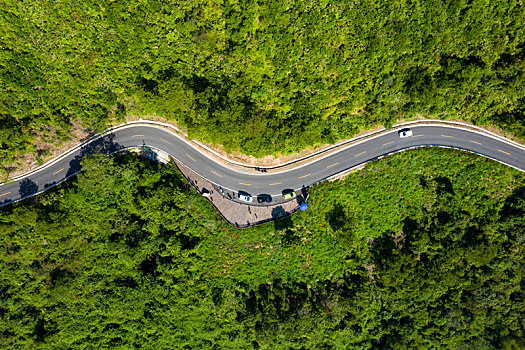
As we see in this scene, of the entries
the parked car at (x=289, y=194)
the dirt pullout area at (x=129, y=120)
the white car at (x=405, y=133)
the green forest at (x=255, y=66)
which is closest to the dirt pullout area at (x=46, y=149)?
the dirt pullout area at (x=129, y=120)

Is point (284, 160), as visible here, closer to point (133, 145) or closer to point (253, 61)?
point (253, 61)

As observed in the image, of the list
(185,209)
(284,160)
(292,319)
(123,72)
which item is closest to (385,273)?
(292,319)

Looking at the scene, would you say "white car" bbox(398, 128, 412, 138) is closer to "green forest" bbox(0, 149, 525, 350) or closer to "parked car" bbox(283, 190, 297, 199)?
"green forest" bbox(0, 149, 525, 350)

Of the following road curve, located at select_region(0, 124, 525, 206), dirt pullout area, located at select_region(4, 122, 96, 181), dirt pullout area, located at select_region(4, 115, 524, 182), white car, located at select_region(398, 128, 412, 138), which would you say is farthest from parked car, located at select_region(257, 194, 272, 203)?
dirt pullout area, located at select_region(4, 122, 96, 181)

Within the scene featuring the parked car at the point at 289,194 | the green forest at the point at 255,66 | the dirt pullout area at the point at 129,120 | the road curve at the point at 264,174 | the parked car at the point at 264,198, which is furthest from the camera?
the parked car at the point at 264,198

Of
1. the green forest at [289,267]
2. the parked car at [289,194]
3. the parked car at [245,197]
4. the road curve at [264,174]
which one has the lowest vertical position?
the green forest at [289,267]

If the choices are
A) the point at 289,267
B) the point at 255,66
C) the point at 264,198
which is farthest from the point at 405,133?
the point at 289,267

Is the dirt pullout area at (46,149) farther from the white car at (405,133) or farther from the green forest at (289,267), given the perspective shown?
the white car at (405,133)
